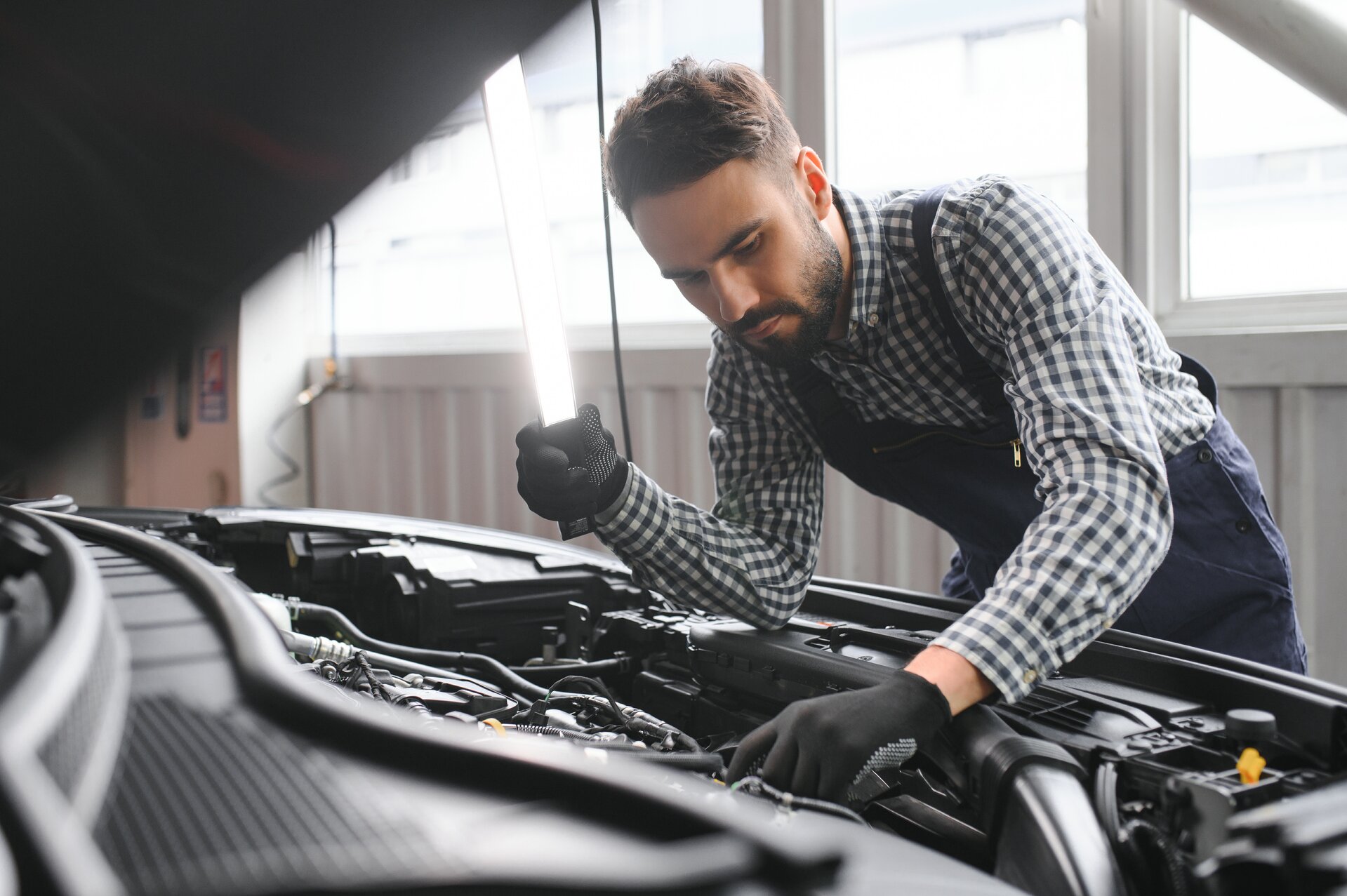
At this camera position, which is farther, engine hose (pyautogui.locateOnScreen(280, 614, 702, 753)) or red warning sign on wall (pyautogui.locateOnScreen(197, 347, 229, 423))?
red warning sign on wall (pyautogui.locateOnScreen(197, 347, 229, 423))

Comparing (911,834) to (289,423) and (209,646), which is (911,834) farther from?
(289,423)

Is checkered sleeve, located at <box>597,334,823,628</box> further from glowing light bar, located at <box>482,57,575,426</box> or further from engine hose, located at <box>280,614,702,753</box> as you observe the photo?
glowing light bar, located at <box>482,57,575,426</box>

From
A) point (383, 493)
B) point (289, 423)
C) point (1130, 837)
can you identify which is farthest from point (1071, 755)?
point (289, 423)

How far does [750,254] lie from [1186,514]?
0.68 meters

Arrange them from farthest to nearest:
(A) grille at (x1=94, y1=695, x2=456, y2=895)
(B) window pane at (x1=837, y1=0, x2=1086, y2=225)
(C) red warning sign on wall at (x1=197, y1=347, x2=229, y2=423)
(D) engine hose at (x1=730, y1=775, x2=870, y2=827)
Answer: (C) red warning sign on wall at (x1=197, y1=347, x2=229, y2=423)
(B) window pane at (x1=837, y1=0, x2=1086, y2=225)
(D) engine hose at (x1=730, y1=775, x2=870, y2=827)
(A) grille at (x1=94, y1=695, x2=456, y2=895)

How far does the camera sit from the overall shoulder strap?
1.36 m

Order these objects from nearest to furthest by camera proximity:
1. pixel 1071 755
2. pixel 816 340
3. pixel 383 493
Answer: pixel 1071 755, pixel 816 340, pixel 383 493

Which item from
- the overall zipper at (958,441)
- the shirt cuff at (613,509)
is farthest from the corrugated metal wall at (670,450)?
the shirt cuff at (613,509)

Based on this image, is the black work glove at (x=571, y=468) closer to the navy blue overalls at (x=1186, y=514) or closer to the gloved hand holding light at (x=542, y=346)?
the gloved hand holding light at (x=542, y=346)

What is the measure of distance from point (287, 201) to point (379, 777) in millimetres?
275

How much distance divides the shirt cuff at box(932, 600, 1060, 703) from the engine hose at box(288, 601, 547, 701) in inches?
20.7

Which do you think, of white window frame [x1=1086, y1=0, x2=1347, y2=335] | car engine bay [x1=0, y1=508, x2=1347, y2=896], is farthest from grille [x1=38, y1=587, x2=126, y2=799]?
white window frame [x1=1086, y1=0, x2=1347, y2=335]

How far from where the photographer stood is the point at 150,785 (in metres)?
0.48

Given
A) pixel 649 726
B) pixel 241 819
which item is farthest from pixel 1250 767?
pixel 241 819
